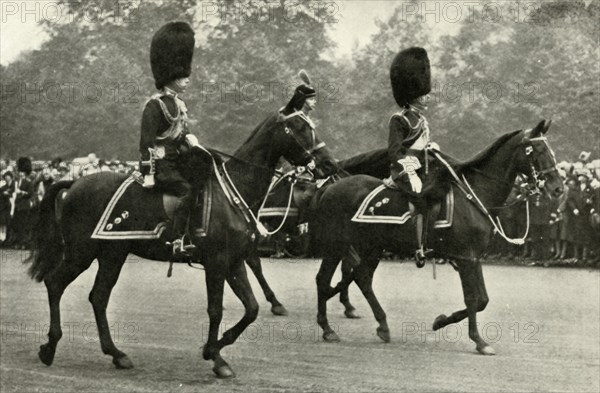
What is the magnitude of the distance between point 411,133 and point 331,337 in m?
2.36

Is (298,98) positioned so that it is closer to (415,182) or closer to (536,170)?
(415,182)

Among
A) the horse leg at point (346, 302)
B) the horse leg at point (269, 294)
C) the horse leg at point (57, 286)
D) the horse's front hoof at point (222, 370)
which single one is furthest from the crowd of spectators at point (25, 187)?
the horse's front hoof at point (222, 370)

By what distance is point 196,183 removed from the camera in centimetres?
923

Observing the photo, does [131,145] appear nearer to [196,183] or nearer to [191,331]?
[191,331]

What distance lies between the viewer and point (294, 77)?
33.8 m

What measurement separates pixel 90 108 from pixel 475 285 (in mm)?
24708

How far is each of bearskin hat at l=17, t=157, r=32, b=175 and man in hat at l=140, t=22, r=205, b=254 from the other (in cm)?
1615

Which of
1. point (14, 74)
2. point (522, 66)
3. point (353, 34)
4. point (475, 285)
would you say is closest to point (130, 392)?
point (475, 285)

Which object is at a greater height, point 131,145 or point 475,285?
point 131,145

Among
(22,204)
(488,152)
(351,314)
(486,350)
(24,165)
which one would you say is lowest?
(486,350)

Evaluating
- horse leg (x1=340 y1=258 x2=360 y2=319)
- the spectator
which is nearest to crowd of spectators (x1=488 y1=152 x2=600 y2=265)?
horse leg (x1=340 y1=258 x2=360 y2=319)

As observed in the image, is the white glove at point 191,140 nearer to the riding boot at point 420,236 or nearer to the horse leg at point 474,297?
the riding boot at point 420,236

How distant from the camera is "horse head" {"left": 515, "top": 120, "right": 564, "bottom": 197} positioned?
34.5 ft

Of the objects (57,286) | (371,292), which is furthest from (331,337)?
(57,286)
